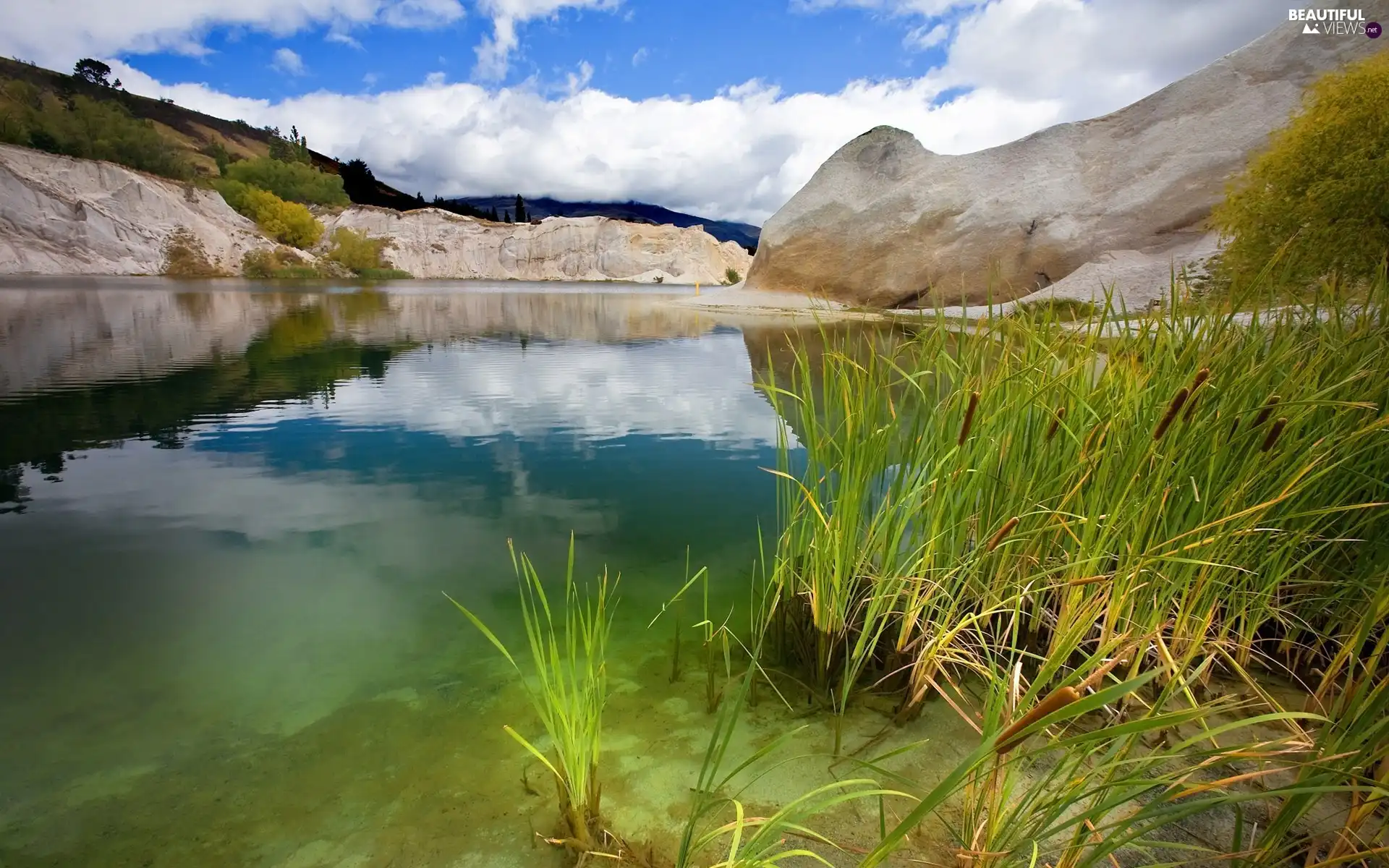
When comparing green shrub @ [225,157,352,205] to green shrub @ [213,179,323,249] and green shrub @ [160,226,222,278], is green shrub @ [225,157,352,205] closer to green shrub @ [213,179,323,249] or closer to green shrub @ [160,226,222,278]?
green shrub @ [213,179,323,249]

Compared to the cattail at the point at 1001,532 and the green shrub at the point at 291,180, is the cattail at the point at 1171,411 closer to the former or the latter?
the cattail at the point at 1001,532

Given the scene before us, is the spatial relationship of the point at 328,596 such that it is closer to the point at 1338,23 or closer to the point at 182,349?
the point at 182,349

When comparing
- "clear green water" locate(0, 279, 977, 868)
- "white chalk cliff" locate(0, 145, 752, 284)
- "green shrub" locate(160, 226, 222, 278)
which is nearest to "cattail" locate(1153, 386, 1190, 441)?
"clear green water" locate(0, 279, 977, 868)

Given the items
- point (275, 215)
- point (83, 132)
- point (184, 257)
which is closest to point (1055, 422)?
point (184, 257)

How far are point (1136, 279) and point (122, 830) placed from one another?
17.6m

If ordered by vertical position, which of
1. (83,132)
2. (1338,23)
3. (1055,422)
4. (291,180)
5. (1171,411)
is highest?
(291,180)

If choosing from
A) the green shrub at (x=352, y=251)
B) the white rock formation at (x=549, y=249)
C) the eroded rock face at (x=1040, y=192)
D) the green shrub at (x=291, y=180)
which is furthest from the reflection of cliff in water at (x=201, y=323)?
the white rock formation at (x=549, y=249)

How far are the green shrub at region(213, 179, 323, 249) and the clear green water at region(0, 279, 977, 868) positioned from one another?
58.0 m

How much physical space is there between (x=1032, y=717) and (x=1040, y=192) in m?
21.0

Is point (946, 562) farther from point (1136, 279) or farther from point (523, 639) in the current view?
point (1136, 279)

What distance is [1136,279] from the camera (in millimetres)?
14359

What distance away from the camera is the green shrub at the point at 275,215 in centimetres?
5641

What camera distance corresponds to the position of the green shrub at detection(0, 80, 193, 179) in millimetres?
44906

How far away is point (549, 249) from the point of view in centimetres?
9575
